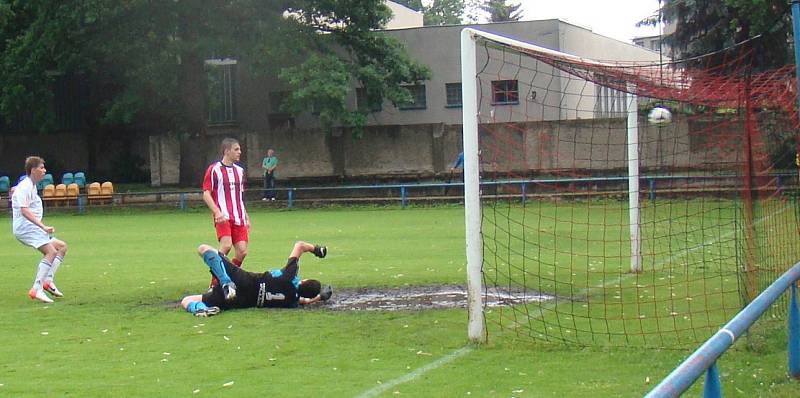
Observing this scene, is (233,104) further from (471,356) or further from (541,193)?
(471,356)

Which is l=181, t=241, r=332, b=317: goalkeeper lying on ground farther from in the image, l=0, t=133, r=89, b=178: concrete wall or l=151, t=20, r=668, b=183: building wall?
l=0, t=133, r=89, b=178: concrete wall

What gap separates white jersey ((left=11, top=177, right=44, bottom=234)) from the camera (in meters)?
12.9

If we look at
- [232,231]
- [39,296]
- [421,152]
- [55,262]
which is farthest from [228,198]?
[421,152]

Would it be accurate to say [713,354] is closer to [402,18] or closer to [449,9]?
[402,18]

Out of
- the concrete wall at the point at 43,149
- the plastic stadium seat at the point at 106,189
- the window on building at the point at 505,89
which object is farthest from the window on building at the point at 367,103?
the concrete wall at the point at 43,149

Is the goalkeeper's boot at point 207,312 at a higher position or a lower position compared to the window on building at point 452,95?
lower

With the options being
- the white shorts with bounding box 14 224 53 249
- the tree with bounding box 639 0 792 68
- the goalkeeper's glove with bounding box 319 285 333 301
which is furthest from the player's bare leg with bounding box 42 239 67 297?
the tree with bounding box 639 0 792 68

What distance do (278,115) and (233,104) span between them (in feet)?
7.62

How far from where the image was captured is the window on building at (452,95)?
42.4 metres

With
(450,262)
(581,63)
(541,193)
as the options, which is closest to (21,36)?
(541,193)

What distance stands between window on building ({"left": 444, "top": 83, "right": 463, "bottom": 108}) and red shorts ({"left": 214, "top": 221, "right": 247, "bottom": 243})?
30.0 m

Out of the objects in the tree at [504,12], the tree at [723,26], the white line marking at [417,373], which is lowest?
the white line marking at [417,373]

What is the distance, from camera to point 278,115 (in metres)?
44.2

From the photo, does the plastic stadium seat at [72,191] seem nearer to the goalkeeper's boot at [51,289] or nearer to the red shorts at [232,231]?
the goalkeeper's boot at [51,289]
